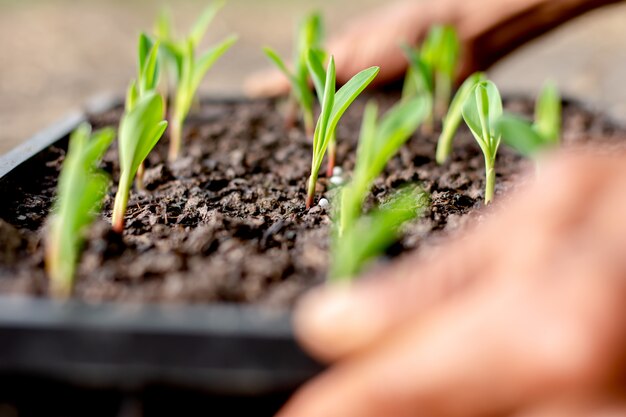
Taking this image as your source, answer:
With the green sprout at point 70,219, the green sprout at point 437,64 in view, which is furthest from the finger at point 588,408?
the green sprout at point 437,64

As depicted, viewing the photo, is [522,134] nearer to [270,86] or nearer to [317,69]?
[317,69]

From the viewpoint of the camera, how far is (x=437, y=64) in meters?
1.42

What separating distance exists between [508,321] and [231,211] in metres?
0.53

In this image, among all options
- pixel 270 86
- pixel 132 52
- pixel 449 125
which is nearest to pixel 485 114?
pixel 449 125

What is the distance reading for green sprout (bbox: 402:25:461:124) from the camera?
4.10 feet

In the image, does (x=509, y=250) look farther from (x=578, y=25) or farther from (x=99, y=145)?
(x=578, y=25)

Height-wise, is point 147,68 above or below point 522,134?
above

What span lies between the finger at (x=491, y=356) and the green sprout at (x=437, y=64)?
0.77m

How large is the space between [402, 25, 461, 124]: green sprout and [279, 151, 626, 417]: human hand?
2.36ft

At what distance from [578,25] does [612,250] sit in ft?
10.8

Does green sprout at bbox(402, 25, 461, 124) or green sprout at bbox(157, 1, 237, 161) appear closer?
green sprout at bbox(157, 1, 237, 161)

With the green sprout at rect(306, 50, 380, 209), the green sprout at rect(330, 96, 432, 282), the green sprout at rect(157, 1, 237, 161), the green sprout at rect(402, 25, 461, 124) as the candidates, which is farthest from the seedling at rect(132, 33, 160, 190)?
the green sprout at rect(402, 25, 461, 124)

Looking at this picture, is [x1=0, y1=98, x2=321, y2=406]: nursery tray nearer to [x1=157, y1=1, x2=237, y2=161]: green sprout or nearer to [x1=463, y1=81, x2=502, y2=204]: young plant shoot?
[x1=463, y1=81, x2=502, y2=204]: young plant shoot

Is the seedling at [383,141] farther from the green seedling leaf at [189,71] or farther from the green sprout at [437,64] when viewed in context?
the green sprout at [437,64]
